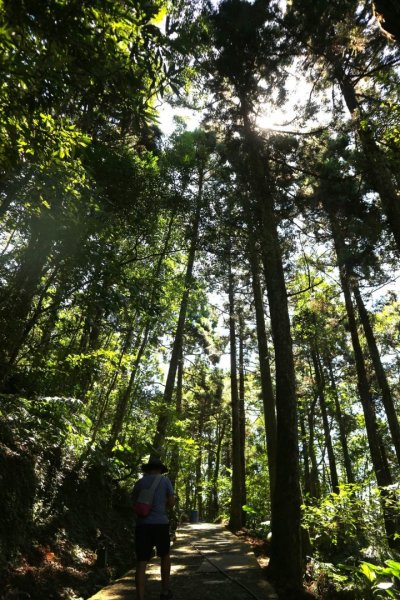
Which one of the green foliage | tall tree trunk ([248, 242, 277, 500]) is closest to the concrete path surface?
the green foliage

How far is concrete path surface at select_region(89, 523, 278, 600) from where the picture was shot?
5.23 m

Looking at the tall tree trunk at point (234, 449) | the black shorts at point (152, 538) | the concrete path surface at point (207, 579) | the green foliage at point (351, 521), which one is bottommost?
the concrete path surface at point (207, 579)

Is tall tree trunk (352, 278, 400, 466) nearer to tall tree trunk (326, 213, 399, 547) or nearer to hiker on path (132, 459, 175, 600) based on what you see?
tall tree trunk (326, 213, 399, 547)

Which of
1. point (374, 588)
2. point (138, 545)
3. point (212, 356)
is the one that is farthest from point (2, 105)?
point (212, 356)

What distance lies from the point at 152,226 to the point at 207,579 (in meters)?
7.69

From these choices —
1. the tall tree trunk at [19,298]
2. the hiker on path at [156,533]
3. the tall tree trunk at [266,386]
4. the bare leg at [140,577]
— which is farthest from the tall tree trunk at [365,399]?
the bare leg at [140,577]

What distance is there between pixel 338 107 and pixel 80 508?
11.3 metres

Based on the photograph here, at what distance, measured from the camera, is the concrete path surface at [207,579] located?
523cm

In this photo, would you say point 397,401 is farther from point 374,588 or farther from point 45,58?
point 45,58

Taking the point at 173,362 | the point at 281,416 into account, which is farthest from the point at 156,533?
the point at 173,362

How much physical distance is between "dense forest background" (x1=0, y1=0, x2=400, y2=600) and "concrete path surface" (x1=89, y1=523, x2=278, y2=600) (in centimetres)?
42

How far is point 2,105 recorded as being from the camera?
321 centimetres

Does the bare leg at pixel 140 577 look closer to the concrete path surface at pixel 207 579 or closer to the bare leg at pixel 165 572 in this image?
the bare leg at pixel 165 572

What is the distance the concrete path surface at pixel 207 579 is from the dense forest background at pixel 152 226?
1.39 ft
